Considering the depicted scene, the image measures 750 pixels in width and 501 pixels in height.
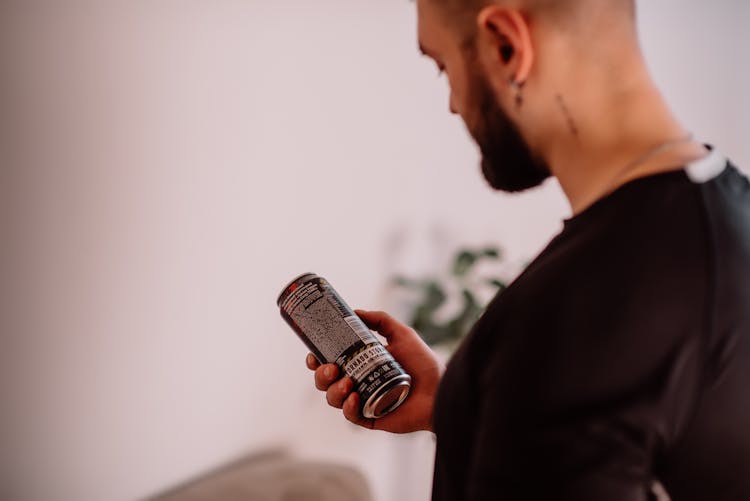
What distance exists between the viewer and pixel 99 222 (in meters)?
1.15

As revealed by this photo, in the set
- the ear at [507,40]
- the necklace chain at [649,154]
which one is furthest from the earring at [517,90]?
the necklace chain at [649,154]

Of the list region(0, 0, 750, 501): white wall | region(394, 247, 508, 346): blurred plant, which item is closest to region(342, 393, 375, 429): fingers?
region(0, 0, 750, 501): white wall

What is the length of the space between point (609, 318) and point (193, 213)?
93cm

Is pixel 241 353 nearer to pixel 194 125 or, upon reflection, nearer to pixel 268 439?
pixel 268 439

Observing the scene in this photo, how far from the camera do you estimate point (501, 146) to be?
654mm

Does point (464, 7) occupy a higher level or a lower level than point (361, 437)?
higher

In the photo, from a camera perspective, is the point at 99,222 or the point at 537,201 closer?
the point at 99,222

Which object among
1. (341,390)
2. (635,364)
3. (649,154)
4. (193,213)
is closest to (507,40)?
(649,154)

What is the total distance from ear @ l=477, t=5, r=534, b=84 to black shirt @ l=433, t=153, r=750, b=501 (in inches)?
5.6

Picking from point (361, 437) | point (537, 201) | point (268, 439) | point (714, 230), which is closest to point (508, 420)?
point (714, 230)

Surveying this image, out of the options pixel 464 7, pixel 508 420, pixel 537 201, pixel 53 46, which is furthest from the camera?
pixel 537 201

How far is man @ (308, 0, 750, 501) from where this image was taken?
1.59 feet

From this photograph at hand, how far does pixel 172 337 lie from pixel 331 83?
0.60 meters

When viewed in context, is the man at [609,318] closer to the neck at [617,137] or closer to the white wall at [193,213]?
the neck at [617,137]
